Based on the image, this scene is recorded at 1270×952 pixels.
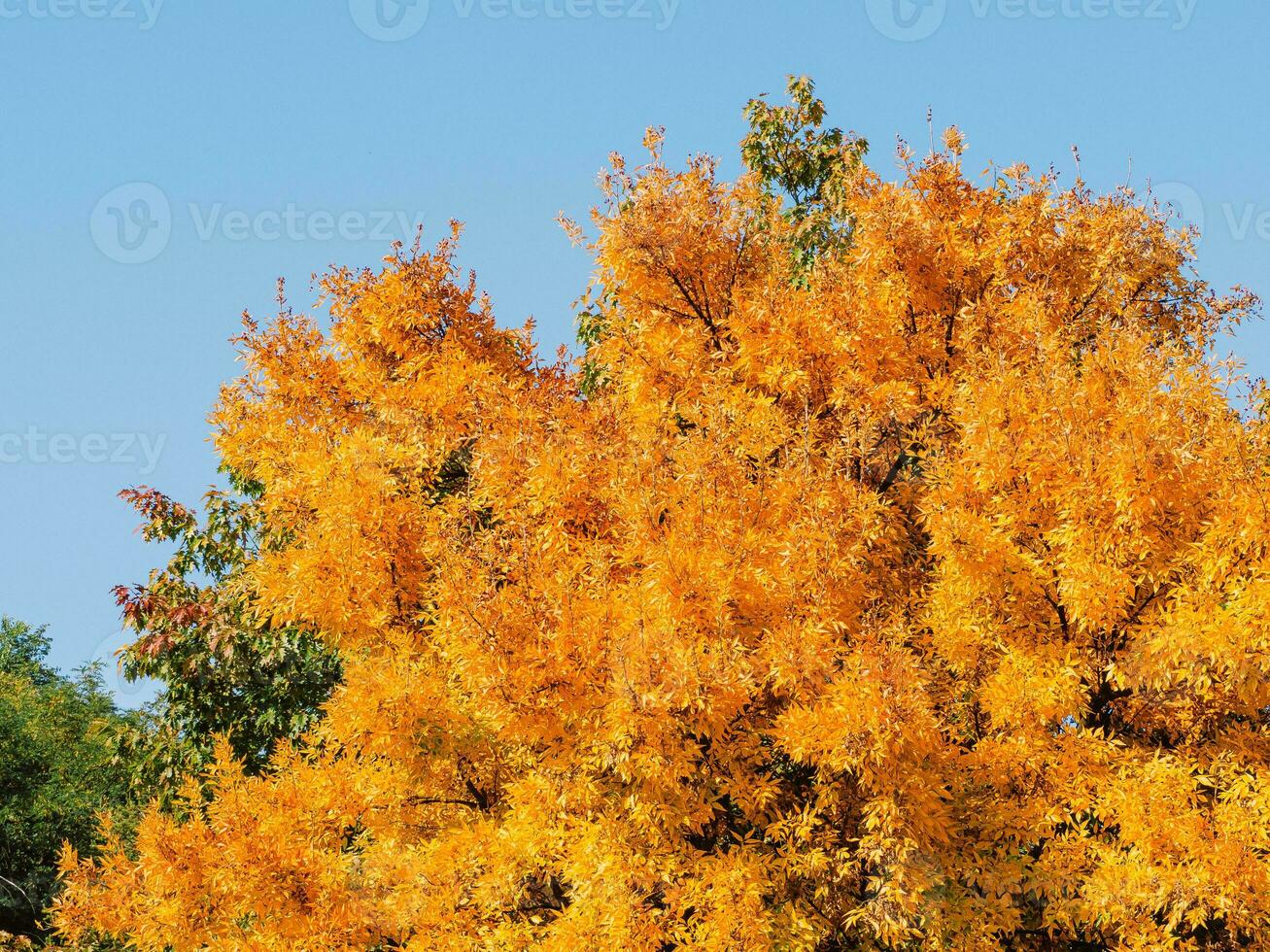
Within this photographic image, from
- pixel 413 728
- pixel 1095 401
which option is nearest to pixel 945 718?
pixel 1095 401

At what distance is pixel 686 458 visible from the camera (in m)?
11.5

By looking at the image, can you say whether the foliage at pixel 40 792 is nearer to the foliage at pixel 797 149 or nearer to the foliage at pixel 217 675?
the foliage at pixel 217 675

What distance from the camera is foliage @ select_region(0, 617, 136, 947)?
2612cm

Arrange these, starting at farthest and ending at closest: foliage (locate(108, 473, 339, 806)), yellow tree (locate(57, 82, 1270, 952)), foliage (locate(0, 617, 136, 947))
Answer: foliage (locate(0, 617, 136, 947))
foliage (locate(108, 473, 339, 806))
yellow tree (locate(57, 82, 1270, 952))

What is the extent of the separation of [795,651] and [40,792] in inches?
921

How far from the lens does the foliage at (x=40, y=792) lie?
85.7 ft

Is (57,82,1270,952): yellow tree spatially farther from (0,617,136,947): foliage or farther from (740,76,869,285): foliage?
(0,617,136,947): foliage

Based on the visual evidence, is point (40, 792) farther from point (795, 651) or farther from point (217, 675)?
point (795, 651)

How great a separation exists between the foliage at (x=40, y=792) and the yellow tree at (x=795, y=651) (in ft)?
43.2

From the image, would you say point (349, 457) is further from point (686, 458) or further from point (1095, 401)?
point (1095, 401)

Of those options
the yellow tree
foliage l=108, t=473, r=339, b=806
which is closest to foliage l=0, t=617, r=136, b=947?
foliage l=108, t=473, r=339, b=806

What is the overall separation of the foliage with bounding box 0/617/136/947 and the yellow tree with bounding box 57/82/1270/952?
13170 mm

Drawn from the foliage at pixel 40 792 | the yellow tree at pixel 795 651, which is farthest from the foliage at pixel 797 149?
the foliage at pixel 40 792

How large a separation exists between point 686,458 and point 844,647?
2223 millimetres
